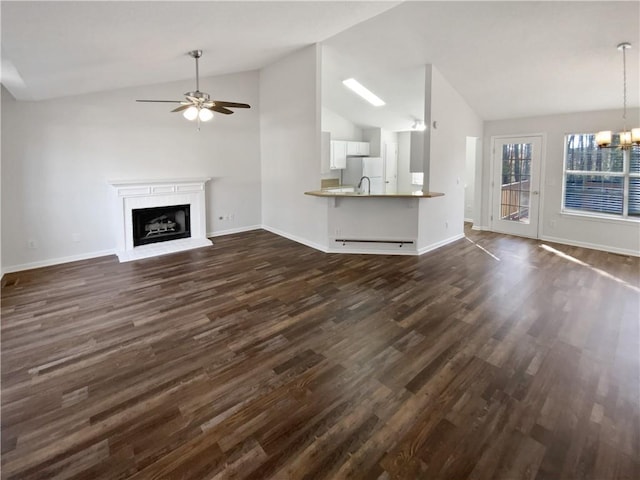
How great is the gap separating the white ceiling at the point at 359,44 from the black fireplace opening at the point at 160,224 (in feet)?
6.53

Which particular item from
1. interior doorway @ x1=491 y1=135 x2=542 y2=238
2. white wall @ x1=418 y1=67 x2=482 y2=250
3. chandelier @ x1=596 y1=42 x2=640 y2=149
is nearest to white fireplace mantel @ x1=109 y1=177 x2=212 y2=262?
white wall @ x1=418 y1=67 x2=482 y2=250

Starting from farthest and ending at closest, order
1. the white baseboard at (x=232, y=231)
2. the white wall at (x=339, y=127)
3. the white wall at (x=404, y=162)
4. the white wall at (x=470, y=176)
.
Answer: the white wall at (x=404, y=162), the white wall at (x=339, y=127), the white wall at (x=470, y=176), the white baseboard at (x=232, y=231)

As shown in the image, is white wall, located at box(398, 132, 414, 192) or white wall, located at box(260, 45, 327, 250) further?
white wall, located at box(398, 132, 414, 192)

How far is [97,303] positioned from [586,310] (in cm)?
519

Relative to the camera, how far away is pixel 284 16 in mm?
3891

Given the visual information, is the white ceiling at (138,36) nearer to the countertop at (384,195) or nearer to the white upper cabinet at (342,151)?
the countertop at (384,195)

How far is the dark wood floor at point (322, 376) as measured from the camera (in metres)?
1.91

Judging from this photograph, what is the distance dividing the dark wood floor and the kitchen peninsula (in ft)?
3.63

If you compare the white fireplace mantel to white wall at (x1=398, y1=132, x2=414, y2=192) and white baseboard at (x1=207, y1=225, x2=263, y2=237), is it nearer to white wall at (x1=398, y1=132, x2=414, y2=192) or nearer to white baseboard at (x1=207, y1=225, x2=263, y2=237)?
white baseboard at (x1=207, y1=225, x2=263, y2=237)

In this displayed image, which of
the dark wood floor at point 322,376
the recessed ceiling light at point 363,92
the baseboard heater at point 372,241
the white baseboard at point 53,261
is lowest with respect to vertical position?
the dark wood floor at point 322,376

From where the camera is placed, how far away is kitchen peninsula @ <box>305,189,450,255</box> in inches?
224

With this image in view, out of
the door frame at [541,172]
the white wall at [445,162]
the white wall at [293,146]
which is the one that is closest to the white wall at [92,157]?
the white wall at [293,146]

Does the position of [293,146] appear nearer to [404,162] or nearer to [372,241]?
[372,241]

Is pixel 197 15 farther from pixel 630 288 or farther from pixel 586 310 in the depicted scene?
pixel 630 288
